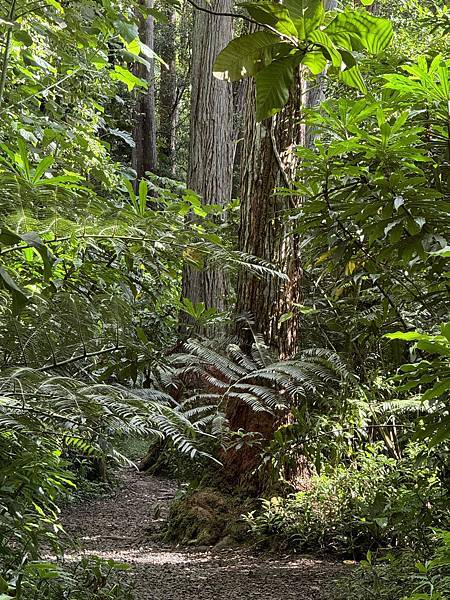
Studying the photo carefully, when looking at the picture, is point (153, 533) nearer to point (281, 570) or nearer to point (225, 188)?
point (281, 570)

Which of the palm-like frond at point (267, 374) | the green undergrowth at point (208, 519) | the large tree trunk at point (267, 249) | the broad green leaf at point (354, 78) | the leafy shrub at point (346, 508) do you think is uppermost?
the broad green leaf at point (354, 78)

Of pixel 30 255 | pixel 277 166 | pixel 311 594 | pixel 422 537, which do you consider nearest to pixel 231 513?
pixel 311 594

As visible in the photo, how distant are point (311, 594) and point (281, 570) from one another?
17.6 inches

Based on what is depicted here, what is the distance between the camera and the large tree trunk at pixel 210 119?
362 inches

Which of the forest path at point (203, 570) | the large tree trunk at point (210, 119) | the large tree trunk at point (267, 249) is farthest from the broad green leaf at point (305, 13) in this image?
the large tree trunk at point (210, 119)

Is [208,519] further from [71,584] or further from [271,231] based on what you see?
[271,231]

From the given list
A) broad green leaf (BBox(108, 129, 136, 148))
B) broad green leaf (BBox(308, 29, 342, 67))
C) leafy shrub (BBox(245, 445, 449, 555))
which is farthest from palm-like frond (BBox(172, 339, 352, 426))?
broad green leaf (BBox(108, 129, 136, 148))

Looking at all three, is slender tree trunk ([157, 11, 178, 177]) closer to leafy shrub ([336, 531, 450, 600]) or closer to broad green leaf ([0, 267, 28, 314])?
leafy shrub ([336, 531, 450, 600])

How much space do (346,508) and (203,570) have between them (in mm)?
978

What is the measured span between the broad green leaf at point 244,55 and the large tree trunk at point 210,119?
768 centimetres

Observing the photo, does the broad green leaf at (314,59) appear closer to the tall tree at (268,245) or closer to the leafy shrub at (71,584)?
the leafy shrub at (71,584)

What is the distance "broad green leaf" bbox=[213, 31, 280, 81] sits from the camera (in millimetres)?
1329

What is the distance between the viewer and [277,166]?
16.6 ft

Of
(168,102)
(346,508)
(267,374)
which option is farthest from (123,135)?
(168,102)
